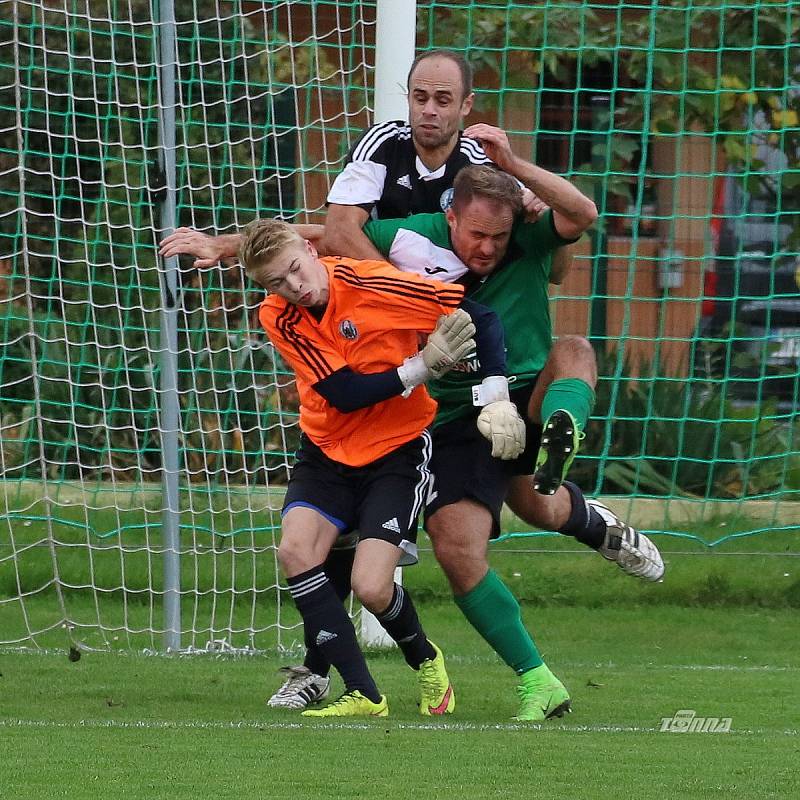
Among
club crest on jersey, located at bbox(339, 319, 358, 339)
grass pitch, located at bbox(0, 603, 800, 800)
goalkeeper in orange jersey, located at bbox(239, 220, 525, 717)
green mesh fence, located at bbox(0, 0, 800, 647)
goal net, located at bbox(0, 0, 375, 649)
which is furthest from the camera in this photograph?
green mesh fence, located at bbox(0, 0, 800, 647)

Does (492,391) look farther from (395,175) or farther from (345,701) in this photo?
(345,701)

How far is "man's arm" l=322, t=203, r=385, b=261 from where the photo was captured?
5316mm

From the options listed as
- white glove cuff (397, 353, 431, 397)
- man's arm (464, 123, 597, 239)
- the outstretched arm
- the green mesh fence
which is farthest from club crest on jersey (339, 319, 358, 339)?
the green mesh fence

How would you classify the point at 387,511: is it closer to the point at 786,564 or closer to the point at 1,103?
the point at 786,564

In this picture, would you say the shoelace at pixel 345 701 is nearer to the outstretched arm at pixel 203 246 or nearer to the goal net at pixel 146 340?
the outstretched arm at pixel 203 246

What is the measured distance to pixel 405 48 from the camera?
23.2 ft

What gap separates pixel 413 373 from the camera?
16.4ft

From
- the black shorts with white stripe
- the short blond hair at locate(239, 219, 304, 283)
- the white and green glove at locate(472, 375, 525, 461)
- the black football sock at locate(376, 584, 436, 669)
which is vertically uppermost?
the short blond hair at locate(239, 219, 304, 283)

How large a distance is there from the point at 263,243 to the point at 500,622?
1.51m

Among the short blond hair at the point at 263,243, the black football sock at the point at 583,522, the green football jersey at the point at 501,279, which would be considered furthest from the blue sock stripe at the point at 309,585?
the black football sock at the point at 583,522

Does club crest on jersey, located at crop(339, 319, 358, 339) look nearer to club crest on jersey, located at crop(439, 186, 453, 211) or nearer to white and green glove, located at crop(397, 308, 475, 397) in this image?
white and green glove, located at crop(397, 308, 475, 397)

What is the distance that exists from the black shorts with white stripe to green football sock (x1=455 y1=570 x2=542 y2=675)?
298 millimetres

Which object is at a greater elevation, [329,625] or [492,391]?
[492,391]

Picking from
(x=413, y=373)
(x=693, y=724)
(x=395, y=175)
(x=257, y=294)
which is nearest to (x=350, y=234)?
(x=395, y=175)
